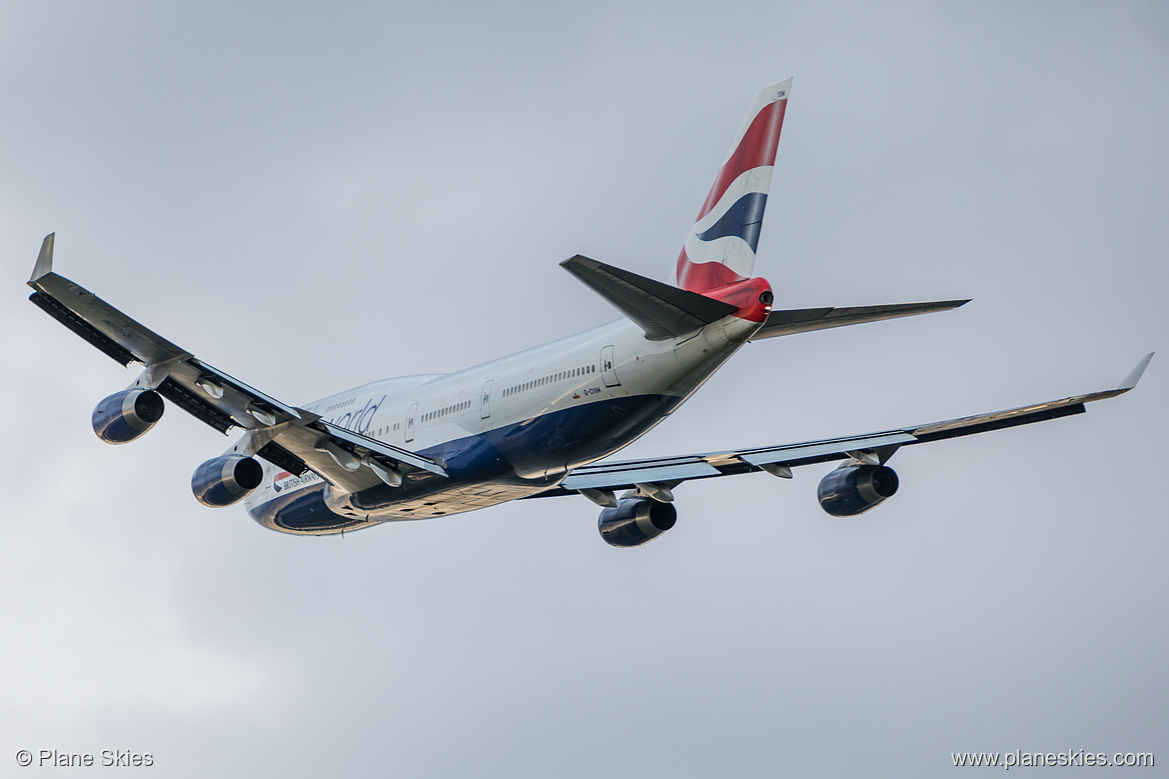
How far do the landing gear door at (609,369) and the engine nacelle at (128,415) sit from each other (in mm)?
8748

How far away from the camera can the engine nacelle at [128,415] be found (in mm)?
25594

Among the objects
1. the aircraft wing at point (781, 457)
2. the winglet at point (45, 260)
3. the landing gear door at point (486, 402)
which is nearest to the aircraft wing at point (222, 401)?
the winglet at point (45, 260)

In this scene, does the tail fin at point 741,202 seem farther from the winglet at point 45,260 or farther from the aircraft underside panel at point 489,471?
the winglet at point 45,260

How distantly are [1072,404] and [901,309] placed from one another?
645 cm

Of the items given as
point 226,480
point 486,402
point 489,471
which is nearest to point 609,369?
point 486,402

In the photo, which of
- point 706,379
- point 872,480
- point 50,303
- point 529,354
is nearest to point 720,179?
point 706,379

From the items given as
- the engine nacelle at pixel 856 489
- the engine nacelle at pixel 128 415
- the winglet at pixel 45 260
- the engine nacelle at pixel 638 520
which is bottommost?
the engine nacelle at pixel 856 489

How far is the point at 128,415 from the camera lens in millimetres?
25578

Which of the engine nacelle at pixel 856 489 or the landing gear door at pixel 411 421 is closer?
the engine nacelle at pixel 856 489

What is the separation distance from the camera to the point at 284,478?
107ft

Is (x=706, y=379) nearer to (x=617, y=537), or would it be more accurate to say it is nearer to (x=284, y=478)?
(x=617, y=537)

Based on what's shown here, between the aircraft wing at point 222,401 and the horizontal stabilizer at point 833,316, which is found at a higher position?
the aircraft wing at point 222,401

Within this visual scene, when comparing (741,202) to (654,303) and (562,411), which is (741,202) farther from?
(562,411)

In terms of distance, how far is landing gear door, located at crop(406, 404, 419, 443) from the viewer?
97.1 feet
